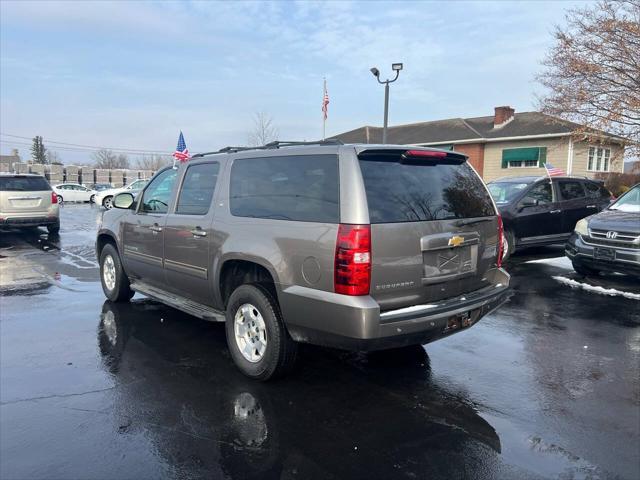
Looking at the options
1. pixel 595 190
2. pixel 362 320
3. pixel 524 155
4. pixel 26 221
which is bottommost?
pixel 26 221

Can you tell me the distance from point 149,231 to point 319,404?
9.91 feet

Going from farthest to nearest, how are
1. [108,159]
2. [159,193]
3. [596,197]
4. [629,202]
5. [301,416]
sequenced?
[108,159] < [596,197] < [629,202] < [159,193] < [301,416]

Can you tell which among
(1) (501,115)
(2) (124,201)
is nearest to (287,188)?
(2) (124,201)

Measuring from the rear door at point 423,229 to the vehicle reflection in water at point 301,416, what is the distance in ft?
2.76

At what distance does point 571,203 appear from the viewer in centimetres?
1119

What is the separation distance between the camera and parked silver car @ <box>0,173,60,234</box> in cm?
1308

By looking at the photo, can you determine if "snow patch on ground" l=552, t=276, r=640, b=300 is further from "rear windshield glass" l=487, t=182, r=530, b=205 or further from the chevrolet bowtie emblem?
the chevrolet bowtie emblem

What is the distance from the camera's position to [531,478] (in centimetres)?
288

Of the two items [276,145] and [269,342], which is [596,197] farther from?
[269,342]

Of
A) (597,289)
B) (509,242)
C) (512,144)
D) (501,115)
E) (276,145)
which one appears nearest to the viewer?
(276,145)

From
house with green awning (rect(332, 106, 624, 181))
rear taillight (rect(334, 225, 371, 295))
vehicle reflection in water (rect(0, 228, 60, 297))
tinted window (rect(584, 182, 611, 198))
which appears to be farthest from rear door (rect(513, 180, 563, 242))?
house with green awning (rect(332, 106, 624, 181))


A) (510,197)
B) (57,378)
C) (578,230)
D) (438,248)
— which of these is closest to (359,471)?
(438,248)

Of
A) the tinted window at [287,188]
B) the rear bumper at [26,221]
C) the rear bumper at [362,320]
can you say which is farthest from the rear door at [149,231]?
the rear bumper at [26,221]

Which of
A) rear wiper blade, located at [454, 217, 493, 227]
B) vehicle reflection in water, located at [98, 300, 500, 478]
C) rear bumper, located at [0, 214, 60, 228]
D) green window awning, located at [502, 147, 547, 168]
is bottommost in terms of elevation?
vehicle reflection in water, located at [98, 300, 500, 478]
